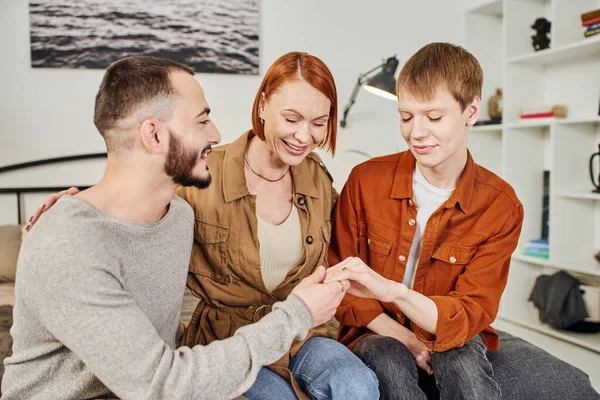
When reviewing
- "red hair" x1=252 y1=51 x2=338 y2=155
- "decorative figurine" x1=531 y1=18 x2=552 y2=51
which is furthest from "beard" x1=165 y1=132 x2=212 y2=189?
"decorative figurine" x1=531 y1=18 x2=552 y2=51

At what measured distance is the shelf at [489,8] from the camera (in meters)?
3.64

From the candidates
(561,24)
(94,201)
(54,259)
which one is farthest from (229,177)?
(561,24)

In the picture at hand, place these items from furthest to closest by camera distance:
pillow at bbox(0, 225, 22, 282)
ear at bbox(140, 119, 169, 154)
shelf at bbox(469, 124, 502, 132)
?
shelf at bbox(469, 124, 502, 132), pillow at bbox(0, 225, 22, 282), ear at bbox(140, 119, 169, 154)

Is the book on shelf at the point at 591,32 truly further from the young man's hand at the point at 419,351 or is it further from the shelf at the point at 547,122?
the young man's hand at the point at 419,351

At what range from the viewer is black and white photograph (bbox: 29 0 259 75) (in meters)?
2.96

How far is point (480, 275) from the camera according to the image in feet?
4.96

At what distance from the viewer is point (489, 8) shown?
3760mm

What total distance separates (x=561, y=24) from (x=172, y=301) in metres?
2.92

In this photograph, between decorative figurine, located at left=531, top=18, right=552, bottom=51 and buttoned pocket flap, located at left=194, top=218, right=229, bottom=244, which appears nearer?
buttoned pocket flap, located at left=194, top=218, right=229, bottom=244

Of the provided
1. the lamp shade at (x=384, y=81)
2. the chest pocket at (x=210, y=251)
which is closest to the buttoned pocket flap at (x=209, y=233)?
the chest pocket at (x=210, y=251)

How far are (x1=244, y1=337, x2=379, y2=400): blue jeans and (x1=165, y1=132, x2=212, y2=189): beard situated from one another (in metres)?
0.54

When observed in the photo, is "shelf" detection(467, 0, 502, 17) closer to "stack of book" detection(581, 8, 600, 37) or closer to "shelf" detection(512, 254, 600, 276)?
"stack of book" detection(581, 8, 600, 37)

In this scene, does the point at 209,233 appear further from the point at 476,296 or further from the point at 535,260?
the point at 535,260

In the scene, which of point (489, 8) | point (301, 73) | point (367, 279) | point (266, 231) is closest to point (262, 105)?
point (301, 73)
